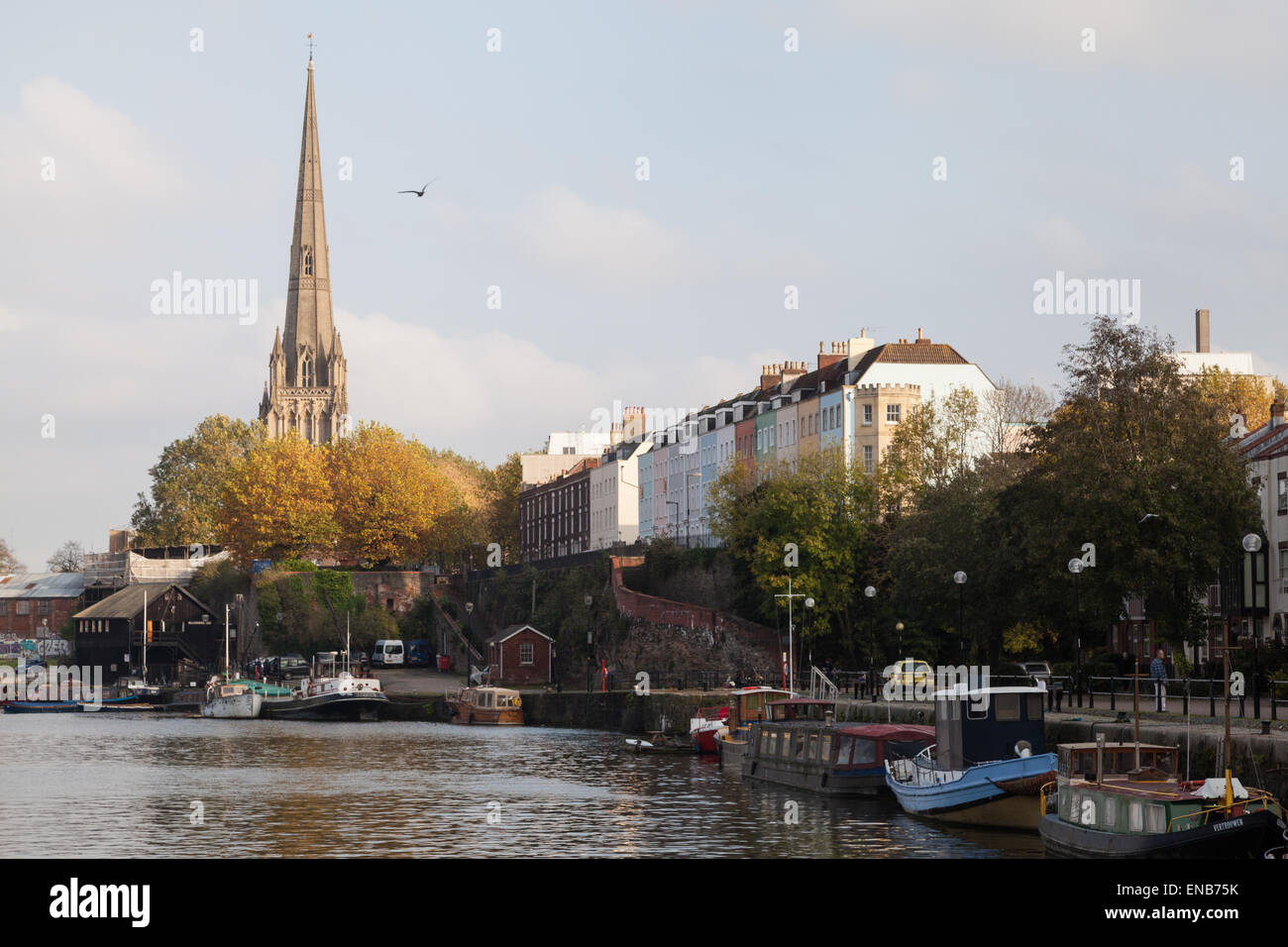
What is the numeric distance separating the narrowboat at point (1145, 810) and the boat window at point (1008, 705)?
5.88 meters

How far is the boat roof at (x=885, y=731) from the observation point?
50500 mm

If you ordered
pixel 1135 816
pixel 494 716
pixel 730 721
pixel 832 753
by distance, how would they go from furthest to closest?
pixel 494 716, pixel 730 721, pixel 832 753, pixel 1135 816

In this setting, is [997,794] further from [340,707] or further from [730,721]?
[340,707]

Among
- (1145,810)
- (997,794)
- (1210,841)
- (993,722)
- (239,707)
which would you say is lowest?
(239,707)

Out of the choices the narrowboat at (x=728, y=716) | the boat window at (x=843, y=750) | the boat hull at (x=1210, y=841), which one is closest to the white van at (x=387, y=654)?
the narrowboat at (x=728, y=716)

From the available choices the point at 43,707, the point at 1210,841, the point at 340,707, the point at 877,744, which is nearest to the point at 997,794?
the point at 877,744

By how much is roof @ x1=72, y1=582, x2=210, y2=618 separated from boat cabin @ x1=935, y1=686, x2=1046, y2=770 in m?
102

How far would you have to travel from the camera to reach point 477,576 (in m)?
125

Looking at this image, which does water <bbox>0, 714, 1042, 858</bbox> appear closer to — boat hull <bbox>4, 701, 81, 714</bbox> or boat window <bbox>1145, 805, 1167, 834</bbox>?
boat window <bbox>1145, 805, 1167, 834</bbox>

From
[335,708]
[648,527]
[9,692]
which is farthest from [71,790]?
[648,527]

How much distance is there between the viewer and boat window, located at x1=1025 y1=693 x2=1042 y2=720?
4419 centimetres

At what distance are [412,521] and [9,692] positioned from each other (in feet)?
106

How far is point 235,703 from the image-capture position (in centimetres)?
10512

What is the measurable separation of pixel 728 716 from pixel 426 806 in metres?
21.9
